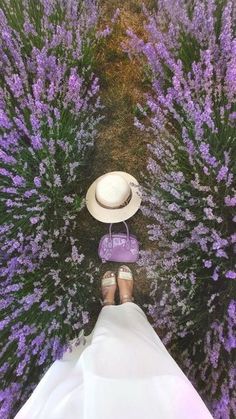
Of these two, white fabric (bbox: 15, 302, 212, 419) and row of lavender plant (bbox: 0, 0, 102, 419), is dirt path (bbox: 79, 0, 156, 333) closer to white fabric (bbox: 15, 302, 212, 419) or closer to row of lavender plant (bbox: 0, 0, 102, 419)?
row of lavender plant (bbox: 0, 0, 102, 419)

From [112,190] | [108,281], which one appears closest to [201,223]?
[112,190]

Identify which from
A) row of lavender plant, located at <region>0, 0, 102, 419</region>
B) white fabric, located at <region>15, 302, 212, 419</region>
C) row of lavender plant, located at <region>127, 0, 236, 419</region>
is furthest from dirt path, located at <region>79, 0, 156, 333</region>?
white fabric, located at <region>15, 302, 212, 419</region>

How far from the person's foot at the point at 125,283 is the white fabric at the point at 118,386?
0.41 meters

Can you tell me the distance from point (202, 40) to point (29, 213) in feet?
4.34

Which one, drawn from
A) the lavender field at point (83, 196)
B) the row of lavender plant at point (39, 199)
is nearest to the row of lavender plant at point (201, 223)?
the lavender field at point (83, 196)

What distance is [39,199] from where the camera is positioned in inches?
87.7

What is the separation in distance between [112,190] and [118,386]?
107 centimetres

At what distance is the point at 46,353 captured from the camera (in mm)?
2047

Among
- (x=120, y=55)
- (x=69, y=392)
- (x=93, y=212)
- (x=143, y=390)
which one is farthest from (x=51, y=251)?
(x=120, y=55)

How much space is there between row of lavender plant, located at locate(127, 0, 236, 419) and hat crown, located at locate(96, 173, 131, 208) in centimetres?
→ 17

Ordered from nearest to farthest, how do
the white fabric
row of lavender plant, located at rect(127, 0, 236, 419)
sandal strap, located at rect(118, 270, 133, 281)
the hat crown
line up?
the white fabric → row of lavender plant, located at rect(127, 0, 236, 419) → the hat crown → sandal strap, located at rect(118, 270, 133, 281)

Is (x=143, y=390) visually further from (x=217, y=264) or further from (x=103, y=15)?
(x=103, y=15)

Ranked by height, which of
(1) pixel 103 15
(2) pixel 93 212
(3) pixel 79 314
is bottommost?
(3) pixel 79 314

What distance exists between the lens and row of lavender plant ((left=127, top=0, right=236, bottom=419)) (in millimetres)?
2020
